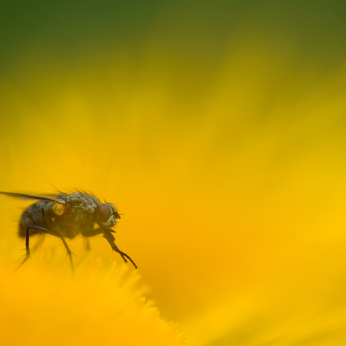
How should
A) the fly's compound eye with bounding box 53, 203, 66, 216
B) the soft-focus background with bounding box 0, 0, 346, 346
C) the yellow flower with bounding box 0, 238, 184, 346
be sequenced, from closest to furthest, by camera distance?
the yellow flower with bounding box 0, 238, 184, 346, the fly's compound eye with bounding box 53, 203, 66, 216, the soft-focus background with bounding box 0, 0, 346, 346

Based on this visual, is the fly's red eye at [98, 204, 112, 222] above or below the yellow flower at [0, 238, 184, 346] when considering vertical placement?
above

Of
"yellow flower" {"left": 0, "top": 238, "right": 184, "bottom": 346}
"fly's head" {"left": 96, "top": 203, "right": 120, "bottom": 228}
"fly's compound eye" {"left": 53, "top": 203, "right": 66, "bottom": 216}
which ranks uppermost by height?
"fly's compound eye" {"left": 53, "top": 203, "right": 66, "bottom": 216}

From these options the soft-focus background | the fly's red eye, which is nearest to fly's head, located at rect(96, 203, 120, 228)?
the fly's red eye

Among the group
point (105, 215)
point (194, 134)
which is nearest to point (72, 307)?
point (105, 215)

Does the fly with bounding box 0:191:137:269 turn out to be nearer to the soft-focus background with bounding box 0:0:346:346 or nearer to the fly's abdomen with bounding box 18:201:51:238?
the fly's abdomen with bounding box 18:201:51:238

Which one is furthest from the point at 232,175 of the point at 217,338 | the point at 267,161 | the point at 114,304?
the point at 114,304

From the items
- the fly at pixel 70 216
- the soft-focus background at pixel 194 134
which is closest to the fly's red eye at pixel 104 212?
the fly at pixel 70 216
